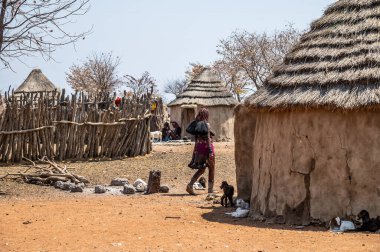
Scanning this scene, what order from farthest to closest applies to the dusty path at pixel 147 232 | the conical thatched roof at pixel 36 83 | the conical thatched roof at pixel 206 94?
1. the conical thatched roof at pixel 36 83
2. the conical thatched roof at pixel 206 94
3. the dusty path at pixel 147 232

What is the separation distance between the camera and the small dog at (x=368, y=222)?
7610 millimetres

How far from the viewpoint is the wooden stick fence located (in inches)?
600

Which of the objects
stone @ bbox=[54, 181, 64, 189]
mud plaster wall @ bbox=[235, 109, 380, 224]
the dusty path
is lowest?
the dusty path

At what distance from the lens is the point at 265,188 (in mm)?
8953

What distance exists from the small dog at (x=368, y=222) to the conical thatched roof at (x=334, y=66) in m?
1.39

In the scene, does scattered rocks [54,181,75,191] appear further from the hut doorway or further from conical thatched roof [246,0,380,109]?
the hut doorway

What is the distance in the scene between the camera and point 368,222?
302 inches

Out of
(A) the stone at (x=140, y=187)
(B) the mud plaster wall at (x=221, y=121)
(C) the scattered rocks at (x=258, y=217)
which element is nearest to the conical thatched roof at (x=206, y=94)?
(B) the mud plaster wall at (x=221, y=121)

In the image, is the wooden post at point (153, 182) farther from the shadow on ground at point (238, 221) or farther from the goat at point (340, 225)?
the goat at point (340, 225)

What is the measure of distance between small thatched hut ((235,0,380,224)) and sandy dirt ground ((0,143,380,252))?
1.76 feet

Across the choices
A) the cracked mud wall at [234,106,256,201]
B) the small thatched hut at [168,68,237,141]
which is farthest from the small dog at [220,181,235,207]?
the small thatched hut at [168,68,237,141]

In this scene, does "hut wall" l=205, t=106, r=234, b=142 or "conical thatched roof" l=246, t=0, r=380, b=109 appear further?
"hut wall" l=205, t=106, r=234, b=142

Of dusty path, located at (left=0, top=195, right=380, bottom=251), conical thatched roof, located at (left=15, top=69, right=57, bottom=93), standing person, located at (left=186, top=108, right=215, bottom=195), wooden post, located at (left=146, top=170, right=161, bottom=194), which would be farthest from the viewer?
conical thatched roof, located at (left=15, top=69, right=57, bottom=93)

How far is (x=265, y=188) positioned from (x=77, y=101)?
8785 mm
